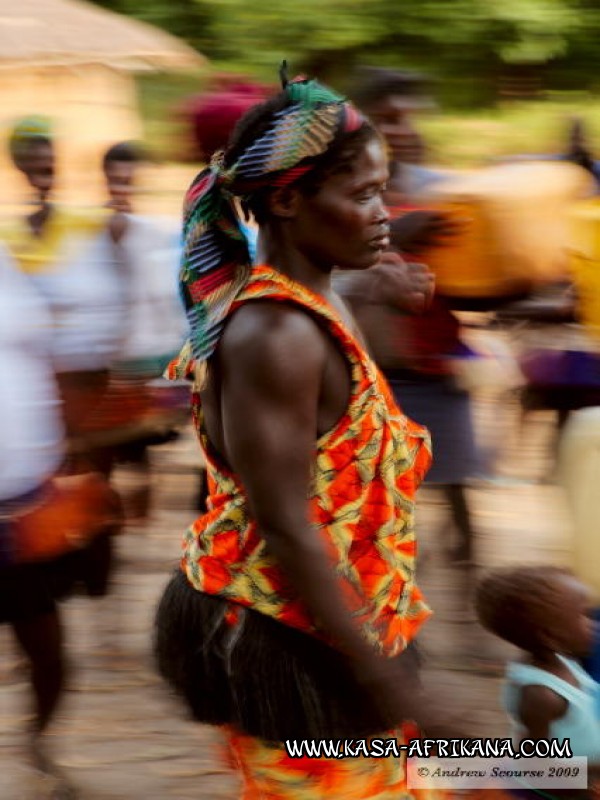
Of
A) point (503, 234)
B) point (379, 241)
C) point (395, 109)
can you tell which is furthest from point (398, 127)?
→ point (379, 241)

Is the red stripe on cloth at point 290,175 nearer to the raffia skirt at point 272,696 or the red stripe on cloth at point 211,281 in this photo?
the red stripe on cloth at point 211,281

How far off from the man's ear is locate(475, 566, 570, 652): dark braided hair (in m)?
1.20

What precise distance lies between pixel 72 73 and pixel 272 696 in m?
12.0

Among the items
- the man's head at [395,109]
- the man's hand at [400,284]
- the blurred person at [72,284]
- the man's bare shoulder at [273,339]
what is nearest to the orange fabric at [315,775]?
the man's bare shoulder at [273,339]

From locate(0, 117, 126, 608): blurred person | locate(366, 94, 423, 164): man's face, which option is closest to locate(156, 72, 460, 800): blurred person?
locate(0, 117, 126, 608): blurred person

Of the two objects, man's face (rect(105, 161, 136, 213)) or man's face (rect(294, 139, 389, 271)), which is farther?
man's face (rect(105, 161, 136, 213))

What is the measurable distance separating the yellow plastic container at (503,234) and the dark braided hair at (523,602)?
1.21 m

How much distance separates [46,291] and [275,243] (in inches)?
96.8

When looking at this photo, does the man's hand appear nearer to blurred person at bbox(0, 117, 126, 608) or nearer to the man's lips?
the man's lips

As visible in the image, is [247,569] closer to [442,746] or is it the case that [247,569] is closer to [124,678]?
[442,746]

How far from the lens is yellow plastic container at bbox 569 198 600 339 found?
3.62 m

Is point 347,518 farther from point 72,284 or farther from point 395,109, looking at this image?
point 72,284

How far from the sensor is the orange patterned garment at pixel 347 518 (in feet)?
6.56

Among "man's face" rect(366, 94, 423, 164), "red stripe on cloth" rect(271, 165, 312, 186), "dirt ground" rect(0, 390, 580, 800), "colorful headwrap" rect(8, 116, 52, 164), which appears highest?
"red stripe on cloth" rect(271, 165, 312, 186)
